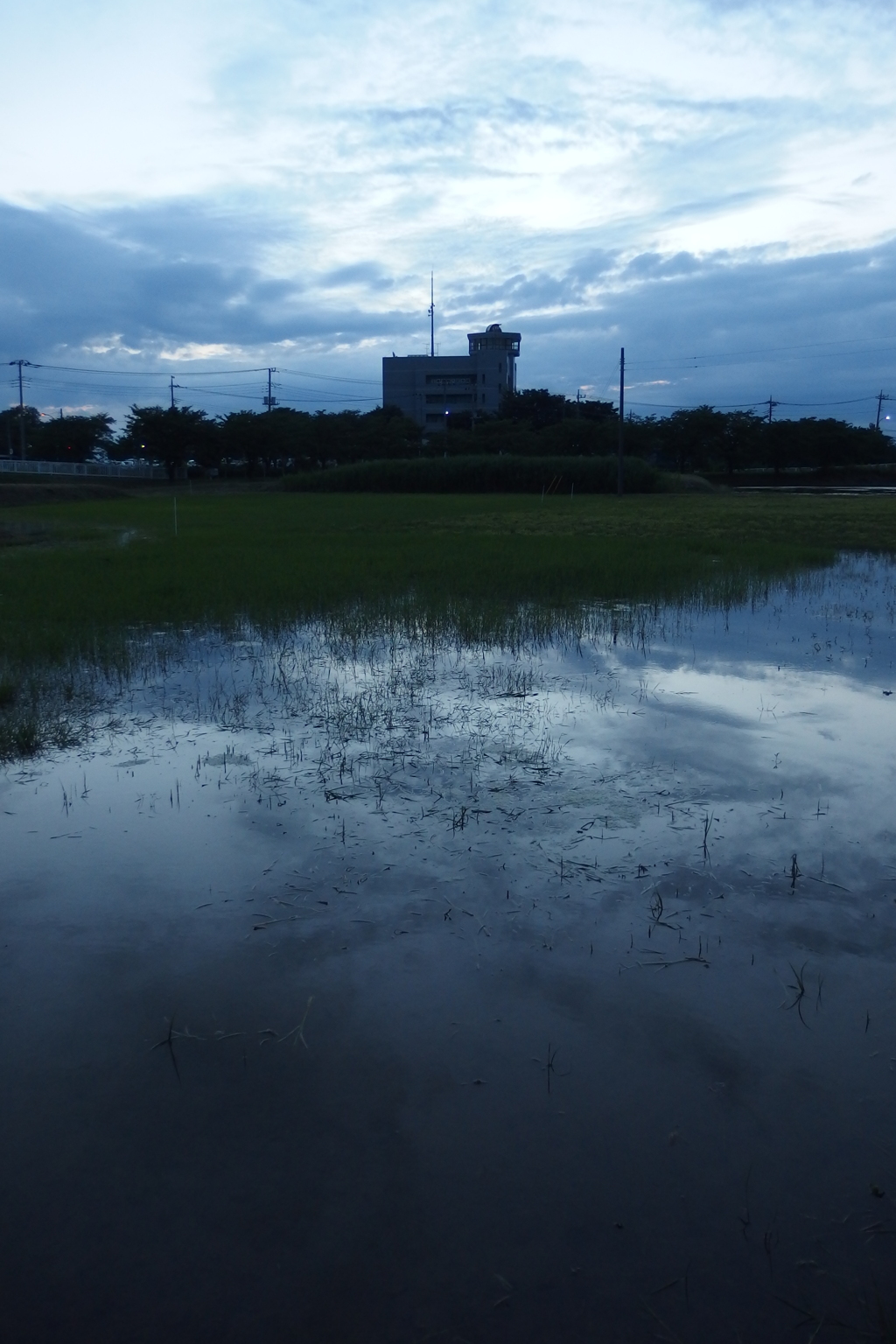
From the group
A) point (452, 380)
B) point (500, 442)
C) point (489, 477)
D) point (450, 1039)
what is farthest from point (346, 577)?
point (452, 380)

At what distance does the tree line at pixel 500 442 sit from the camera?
7188 cm

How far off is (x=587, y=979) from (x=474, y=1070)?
68 centimetres

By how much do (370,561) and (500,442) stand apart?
6203 centimetres

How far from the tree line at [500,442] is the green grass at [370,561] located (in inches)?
1686

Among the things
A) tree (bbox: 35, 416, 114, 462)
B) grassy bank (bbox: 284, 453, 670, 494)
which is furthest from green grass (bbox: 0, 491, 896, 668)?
tree (bbox: 35, 416, 114, 462)

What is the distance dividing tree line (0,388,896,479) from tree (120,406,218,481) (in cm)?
19

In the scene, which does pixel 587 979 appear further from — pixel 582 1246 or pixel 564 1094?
pixel 582 1246

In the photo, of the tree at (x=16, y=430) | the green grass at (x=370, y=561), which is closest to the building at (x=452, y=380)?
the tree at (x=16, y=430)

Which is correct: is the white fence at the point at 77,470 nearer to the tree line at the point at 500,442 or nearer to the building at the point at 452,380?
the tree line at the point at 500,442

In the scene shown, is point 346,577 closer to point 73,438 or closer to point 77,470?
point 77,470

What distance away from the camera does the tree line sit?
2830 inches

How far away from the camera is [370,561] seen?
16391mm

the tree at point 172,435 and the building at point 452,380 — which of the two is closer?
the tree at point 172,435

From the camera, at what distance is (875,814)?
17.1 ft
